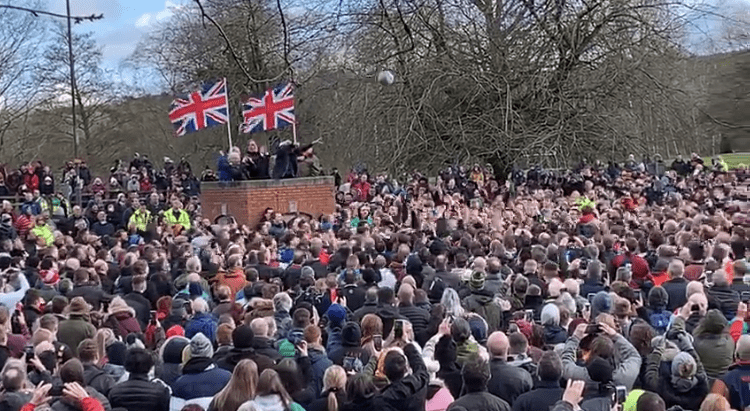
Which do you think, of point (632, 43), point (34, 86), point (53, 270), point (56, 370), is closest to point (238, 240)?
point (53, 270)

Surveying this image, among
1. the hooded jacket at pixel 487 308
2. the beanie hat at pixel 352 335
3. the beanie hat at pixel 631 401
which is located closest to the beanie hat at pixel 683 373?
the beanie hat at pixel 631 401

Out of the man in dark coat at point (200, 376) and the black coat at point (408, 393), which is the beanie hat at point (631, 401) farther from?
the man in dark coat at point (200, 376)

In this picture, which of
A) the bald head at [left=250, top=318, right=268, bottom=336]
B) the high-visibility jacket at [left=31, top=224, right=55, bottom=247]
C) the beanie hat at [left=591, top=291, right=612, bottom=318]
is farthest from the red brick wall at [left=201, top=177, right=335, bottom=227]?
the bald head at [left=250, top=318, right=268, bottom=336]

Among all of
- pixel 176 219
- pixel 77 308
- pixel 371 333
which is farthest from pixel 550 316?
pixel 176 219

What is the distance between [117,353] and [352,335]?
1.81 metres

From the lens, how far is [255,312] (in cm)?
873

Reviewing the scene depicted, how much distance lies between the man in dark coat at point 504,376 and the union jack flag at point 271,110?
53.2 feet

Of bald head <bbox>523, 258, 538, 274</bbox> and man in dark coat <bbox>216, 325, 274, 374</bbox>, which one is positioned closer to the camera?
man in dark coat <bbox>216, 325, 274, 374</bbox>

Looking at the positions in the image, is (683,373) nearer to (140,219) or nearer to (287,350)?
(287,350)

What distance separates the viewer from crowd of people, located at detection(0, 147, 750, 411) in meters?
6.50

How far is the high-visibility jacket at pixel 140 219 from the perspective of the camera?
18.6m

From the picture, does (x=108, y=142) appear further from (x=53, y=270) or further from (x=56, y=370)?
(x=56, y=370)

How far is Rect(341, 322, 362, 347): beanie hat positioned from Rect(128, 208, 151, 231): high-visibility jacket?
1140cm

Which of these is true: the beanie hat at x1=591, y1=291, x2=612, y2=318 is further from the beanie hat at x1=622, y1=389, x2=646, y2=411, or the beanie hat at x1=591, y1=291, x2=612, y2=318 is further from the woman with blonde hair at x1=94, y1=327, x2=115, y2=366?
the woman with blonde hair at x1=94, y1=327, x2=115, y2=366
